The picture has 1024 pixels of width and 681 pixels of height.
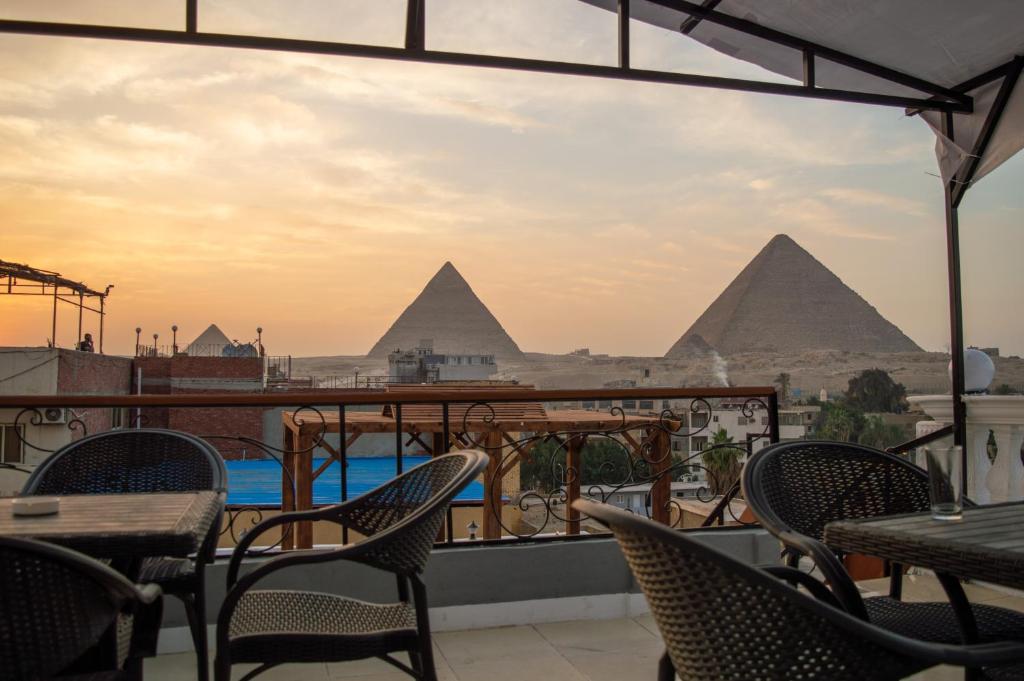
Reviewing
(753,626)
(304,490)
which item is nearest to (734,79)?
(753,626)

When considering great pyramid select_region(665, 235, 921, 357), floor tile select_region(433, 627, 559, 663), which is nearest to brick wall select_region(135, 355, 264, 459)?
floor tile select_region(433, 627, 559, 663)

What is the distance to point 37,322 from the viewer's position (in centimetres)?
2752

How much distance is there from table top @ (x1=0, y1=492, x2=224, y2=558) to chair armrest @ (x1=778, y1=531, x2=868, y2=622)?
1.06 metres

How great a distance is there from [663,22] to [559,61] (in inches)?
27.4

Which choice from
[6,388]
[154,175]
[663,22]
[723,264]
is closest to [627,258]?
[723,264]

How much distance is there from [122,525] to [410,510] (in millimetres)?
634

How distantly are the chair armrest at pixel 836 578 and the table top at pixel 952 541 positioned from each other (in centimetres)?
3

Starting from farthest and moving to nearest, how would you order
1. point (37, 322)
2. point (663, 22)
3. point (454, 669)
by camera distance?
1. point (37, 322)
2. point (663, 22)
3. point (454, 669)

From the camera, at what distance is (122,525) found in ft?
5.21

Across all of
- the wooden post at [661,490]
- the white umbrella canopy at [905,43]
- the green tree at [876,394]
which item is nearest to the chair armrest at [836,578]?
the wooden post at [661,490]

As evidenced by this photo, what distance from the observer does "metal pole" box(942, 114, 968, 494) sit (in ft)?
12.6

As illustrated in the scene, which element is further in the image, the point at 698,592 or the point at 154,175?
the point at 154,175

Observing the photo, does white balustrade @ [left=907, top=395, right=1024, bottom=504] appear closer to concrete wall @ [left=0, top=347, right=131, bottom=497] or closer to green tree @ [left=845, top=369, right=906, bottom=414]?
concrete wall @ [left=0, top=347, right=131, bottom=497]

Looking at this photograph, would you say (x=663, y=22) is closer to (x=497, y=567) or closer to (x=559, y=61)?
(x=559, y=61)
